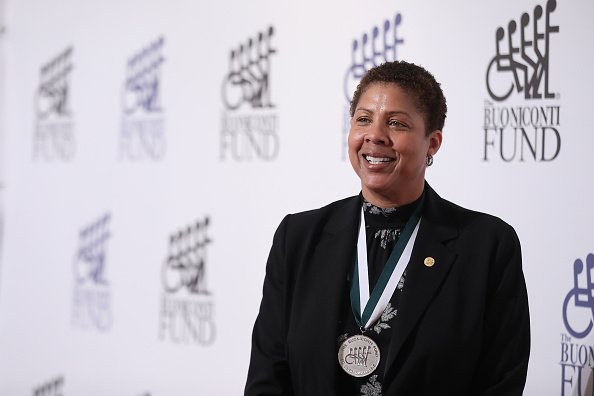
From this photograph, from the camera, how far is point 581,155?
3.00 metres

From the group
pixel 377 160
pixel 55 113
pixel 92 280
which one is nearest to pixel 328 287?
pixel 377 160

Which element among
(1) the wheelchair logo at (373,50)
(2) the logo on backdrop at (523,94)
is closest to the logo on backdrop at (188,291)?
(1) the wheelchair logo at (373,50)

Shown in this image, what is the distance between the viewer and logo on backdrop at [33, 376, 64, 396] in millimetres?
4668

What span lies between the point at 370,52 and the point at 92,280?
191 cm

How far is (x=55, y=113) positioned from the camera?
15.3ft

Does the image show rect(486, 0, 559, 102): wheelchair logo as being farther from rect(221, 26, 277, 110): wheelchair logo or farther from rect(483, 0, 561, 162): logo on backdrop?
rect(221, 26, 277, 110): wheelchair logo

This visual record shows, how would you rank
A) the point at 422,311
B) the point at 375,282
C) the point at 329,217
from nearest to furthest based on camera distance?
1. the point at 422,311
2. the point at 375,282
3. the point at 329,217

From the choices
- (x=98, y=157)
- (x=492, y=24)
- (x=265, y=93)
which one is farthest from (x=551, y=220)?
(x=98, y=157)

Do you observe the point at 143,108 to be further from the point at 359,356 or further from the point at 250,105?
the point at 359,356

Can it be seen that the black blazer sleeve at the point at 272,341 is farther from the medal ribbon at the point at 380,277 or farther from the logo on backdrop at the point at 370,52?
the logo on backdrop at the point at 370,52

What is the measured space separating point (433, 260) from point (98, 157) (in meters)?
2.62

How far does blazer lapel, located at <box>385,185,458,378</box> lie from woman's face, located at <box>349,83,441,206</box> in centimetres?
10

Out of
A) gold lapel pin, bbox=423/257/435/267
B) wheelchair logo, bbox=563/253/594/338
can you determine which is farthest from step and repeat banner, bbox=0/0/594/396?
gold lapel pin, bbox=423/257/435/267

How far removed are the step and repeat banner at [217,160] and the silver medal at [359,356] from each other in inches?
44.7
